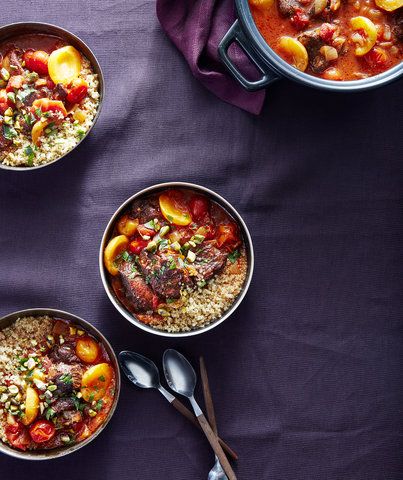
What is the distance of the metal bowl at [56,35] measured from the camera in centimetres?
338

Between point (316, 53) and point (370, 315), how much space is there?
4.44ft

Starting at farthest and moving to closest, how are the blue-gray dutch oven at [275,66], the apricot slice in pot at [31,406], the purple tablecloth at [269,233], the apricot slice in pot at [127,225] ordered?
the purple tablecloth at [269,233], the apricot slice in pot at [127,225], the apricot slice in pot at [31,406], the blue-gray dutch oven at [275,66]

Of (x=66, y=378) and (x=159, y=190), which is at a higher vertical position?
(x=159, y=190)

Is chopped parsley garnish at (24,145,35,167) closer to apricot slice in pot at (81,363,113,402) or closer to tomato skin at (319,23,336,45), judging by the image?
apricot slice in pot at (81,363,113,402)

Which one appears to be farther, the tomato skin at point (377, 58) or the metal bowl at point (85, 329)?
the metal bowl at point (85, 329)

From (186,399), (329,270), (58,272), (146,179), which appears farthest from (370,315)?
(58,272)

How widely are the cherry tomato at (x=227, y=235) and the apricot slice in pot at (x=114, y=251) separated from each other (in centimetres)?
45

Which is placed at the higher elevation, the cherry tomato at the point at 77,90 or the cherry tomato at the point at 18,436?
the cherry tomato at the point at 77,90

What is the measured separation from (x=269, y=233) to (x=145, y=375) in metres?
0.94

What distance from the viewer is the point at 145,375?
342 centimetres

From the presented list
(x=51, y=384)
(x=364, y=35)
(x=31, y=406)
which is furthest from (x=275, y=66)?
(x=31, y=406)

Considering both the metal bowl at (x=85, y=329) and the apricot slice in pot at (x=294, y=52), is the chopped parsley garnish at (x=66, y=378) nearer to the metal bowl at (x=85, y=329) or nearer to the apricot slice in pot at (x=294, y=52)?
the metal bowl at (x=85, y=329)

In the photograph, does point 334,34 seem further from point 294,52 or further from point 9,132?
point 9,132

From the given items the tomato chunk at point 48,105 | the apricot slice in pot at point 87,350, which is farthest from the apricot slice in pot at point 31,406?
the tomato chunk at point 48,105
